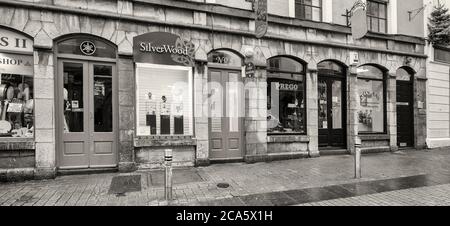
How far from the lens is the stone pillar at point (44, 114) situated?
7086 millimetres

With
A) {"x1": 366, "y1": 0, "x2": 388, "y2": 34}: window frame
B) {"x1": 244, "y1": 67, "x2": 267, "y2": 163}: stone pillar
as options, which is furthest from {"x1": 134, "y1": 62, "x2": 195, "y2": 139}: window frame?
{"x1": 366, "y1": 0, "x2": 388, "y2": 34}: window frame

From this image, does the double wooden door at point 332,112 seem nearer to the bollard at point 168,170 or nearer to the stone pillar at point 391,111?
the stone pillar at point 391,111

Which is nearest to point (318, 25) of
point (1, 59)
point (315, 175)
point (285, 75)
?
point (285, 75)

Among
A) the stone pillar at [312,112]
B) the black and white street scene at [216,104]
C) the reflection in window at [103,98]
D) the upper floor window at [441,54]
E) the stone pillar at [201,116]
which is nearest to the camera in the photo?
the black and white street scene at [216,104]

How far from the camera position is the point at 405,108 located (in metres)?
12.4

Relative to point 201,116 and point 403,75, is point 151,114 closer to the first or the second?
point 201,116

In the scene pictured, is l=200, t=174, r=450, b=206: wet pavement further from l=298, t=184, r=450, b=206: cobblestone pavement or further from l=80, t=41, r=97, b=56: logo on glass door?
l=80, t=41, r=97, b=56: logo on glass door

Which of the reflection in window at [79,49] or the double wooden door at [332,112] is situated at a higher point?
the reflection in window at [79,49]

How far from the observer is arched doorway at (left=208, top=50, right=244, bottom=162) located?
29.7 ft

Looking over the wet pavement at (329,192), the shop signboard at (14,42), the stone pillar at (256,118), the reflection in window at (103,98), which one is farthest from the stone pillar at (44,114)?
the stone pillar at (256,118)

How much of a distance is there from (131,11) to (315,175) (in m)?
7.08

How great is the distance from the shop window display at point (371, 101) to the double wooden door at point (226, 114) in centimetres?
561

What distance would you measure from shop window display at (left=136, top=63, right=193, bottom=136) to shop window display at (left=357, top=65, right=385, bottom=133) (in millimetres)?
7454

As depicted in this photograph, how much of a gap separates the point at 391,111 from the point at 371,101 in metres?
0.94
